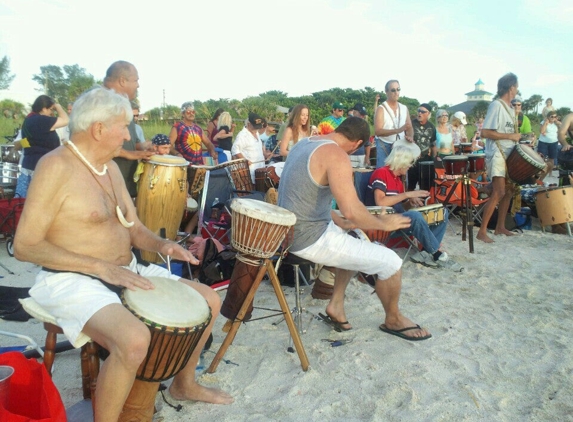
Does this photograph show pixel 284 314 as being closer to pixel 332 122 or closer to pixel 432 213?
pixel 432 213

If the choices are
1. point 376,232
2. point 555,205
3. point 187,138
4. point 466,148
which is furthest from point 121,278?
point 466,148

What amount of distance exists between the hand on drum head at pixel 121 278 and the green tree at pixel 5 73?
42.5m

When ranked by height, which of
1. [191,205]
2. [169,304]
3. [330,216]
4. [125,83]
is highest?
[125,83]

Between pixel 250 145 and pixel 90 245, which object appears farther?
pixel 250 145

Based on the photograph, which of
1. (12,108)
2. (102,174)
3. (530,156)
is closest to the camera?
(102,174)

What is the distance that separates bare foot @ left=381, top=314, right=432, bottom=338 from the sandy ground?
70mm

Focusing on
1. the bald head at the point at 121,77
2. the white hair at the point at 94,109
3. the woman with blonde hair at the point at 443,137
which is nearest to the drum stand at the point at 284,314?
the white hair at the point at 94,109

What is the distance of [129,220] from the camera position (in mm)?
2818

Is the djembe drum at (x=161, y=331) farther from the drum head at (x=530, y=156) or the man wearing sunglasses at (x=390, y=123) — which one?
the drum head at (x=530, y=156)

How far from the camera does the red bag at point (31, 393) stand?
218cm

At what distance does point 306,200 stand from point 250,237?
0.58 meters

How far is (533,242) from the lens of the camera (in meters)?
6.64

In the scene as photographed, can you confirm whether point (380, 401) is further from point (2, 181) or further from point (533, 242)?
point (2, 181)

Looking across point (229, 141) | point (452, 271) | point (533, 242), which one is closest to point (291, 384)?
point (452, 271)
